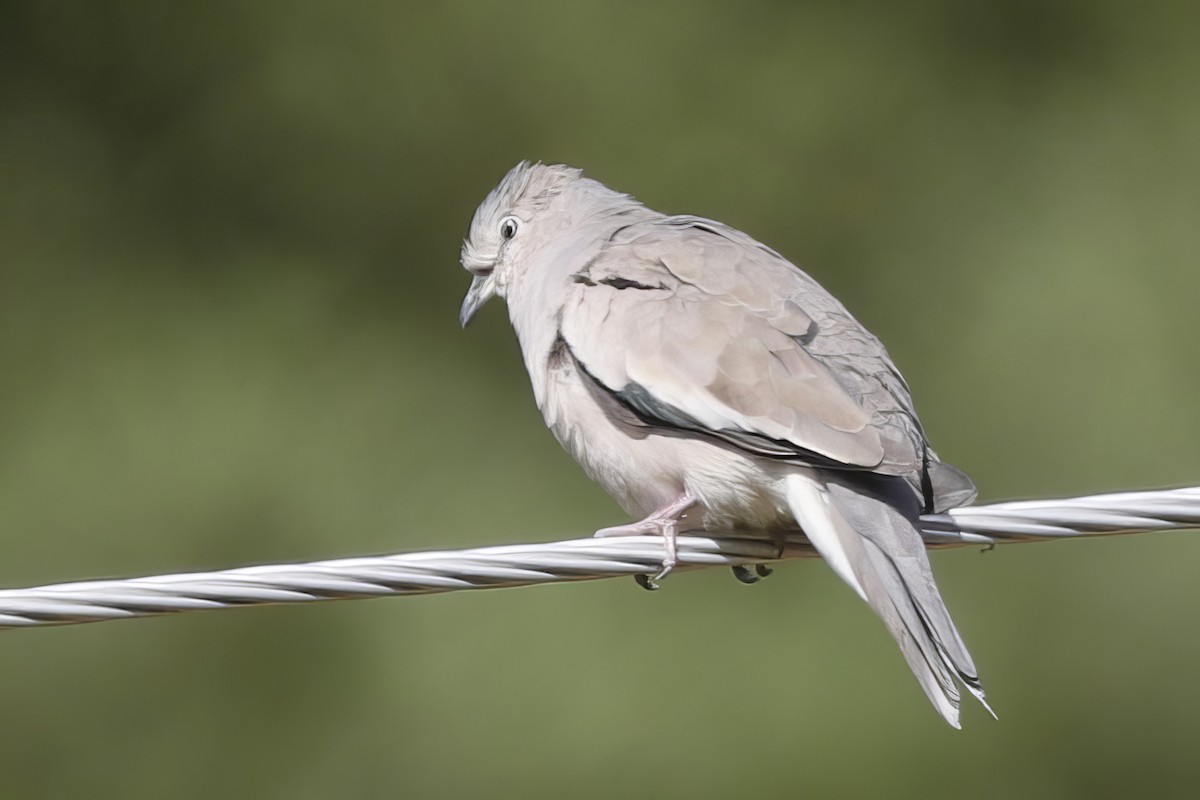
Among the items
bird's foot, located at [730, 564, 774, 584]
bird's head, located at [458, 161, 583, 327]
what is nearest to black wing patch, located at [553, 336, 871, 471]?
bird's foot, located at [730, 564, 774, 584]

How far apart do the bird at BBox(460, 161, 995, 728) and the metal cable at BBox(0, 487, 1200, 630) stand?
31 centimetres

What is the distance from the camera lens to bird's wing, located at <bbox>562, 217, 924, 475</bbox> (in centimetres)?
293

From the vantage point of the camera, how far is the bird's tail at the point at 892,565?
104 inches

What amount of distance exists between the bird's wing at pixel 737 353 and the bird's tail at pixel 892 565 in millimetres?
96

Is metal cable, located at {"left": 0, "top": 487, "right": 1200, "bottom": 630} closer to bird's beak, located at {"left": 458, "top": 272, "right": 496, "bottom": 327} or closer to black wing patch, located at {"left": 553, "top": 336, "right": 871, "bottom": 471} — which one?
black wing patch, located at {"left": 553, "top": 336, "right": 871, "bottom": 471}

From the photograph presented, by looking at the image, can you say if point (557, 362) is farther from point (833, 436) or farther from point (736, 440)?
point (833, 436)

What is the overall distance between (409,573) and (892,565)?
3.27ft

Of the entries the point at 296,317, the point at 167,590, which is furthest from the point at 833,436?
the point at 296,317

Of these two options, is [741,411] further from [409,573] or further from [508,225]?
[508,225]

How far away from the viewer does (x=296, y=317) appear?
805 cm

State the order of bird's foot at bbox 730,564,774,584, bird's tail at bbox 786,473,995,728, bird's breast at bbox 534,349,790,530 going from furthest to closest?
bird's foot at bbox 730,564,774,584 < bird's breast at bbox 534,349,790,530 < bird's tail at bbox 786,473,995,728

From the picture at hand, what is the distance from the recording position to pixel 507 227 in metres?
4.45

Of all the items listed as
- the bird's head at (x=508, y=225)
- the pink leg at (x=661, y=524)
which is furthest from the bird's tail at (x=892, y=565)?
the bird's head at (x=508, y=225)

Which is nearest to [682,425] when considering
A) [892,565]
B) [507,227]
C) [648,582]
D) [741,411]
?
[741,411]
